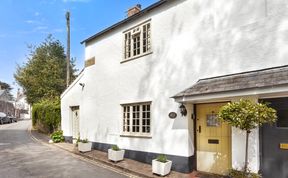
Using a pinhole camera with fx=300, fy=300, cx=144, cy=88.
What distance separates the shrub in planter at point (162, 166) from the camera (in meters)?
10.4

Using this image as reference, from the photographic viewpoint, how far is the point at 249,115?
742 centimetres

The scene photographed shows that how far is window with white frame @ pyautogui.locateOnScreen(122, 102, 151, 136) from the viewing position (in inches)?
508

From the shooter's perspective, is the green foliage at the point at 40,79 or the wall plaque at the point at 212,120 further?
the green foliage at the point at 40,79

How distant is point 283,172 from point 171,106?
4.68m

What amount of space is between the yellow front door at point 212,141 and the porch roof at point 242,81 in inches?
36.2

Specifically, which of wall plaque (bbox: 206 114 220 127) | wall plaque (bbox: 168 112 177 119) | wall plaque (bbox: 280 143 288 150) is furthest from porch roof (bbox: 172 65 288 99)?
wall plaque (bbox: 280 143 288 150)

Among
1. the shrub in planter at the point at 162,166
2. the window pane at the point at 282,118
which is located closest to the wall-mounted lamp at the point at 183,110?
the shrub in planter at the point at 162,166

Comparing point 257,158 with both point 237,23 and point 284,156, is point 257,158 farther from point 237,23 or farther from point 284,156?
point 237,23

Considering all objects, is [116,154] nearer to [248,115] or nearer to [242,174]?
[242,174]

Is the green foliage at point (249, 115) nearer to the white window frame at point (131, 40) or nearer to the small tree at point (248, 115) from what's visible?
the small tree at point (248, 115)

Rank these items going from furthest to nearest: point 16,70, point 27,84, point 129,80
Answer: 1. point 16,70
2. point 27,84
3. point 129,80

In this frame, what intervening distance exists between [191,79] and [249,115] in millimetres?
3618

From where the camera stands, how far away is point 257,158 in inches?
336

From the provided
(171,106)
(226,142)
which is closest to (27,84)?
(171,106)
